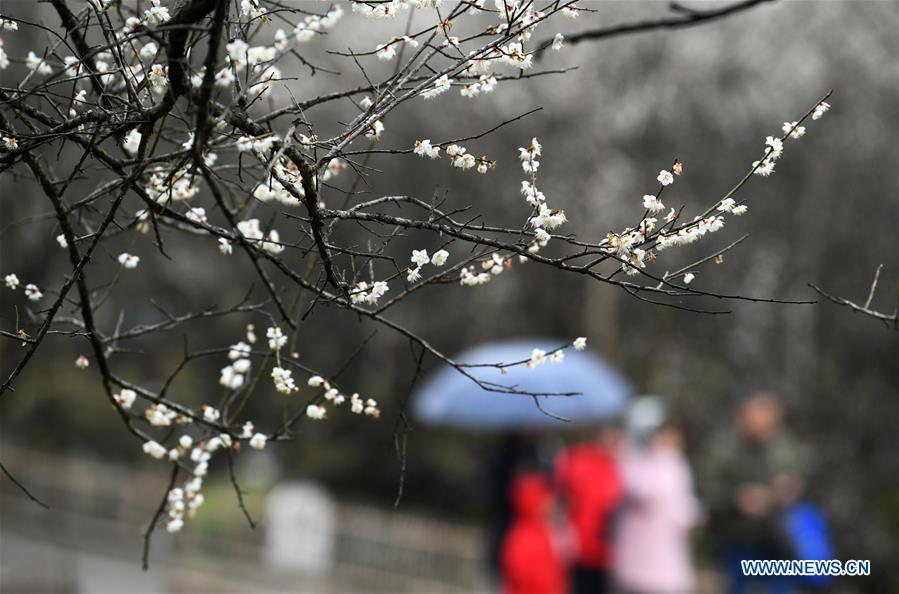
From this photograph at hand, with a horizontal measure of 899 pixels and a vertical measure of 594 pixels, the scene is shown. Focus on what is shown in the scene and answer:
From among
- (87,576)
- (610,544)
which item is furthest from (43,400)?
(610,544)

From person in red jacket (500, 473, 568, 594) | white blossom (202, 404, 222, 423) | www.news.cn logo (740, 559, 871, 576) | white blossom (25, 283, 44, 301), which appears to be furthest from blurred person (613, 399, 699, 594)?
white blossom (25, 283, 44, 301)

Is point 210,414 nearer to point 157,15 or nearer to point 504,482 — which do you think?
point 157,15

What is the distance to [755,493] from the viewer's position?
20.3ft

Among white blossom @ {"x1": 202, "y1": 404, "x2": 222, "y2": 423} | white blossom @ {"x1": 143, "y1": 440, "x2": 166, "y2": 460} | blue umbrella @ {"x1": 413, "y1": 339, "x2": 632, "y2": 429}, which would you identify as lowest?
white blossom @ {"x1": 143, "y1": 440, "x2": 166, "y2": 460}

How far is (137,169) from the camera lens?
2342 mm

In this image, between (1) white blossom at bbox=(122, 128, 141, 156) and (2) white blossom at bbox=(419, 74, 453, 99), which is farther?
(1) white blossom at bbox=(122, 128, 141, 156)

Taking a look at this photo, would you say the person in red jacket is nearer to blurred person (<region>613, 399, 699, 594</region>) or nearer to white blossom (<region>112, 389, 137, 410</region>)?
blurred person (<region>613, 399, 699, 594</region>)

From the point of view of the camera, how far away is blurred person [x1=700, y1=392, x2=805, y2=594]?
20.1 ft

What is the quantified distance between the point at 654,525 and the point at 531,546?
3.26 ft

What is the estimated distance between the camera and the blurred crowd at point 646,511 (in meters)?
6.16

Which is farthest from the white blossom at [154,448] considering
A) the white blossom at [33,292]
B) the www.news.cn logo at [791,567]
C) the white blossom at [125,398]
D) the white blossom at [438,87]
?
the www.news.cn logo at [791,567]

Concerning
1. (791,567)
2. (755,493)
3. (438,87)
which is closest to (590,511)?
(755,493)

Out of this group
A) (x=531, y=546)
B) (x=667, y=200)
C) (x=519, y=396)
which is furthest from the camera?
(x=667, y=200)

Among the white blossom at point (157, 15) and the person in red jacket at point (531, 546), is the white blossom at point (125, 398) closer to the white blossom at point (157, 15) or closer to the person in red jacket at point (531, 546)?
the white blossom at point (157, 15)
